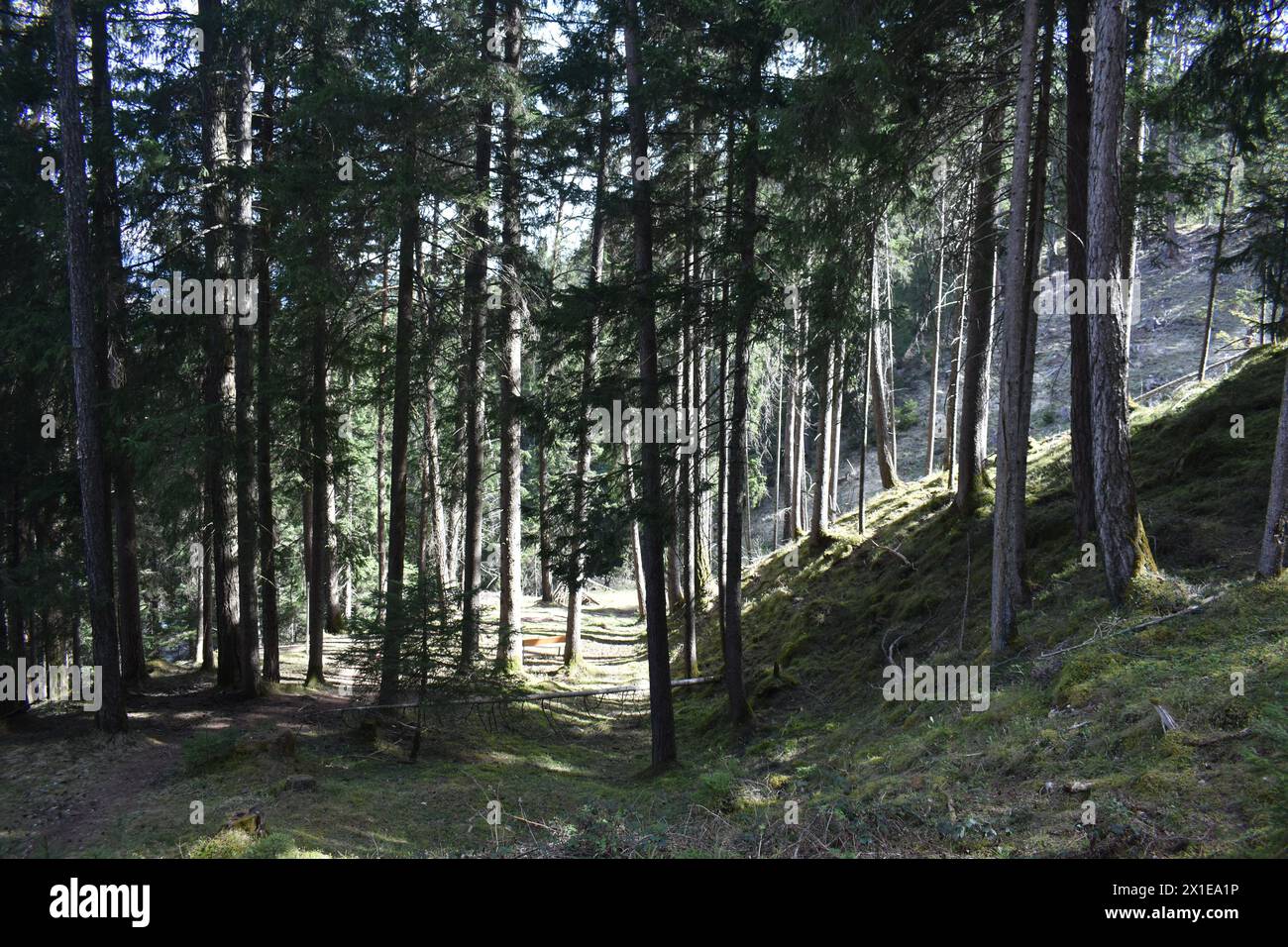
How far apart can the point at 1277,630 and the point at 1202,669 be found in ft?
3.11

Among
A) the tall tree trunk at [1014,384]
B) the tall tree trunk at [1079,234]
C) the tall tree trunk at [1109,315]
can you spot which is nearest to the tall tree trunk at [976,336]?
the tall tree trunk at [1079,234]

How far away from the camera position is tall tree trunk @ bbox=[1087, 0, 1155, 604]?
834cm

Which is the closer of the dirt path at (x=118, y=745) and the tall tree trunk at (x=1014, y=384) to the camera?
the tall tree trunk at (x=1014, y=384)

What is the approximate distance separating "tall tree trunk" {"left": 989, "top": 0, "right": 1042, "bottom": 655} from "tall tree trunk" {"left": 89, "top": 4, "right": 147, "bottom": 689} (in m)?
13.4

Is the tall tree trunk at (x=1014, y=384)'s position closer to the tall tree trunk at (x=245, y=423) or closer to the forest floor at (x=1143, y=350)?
the tall tree trunk at (x=245, y=423)

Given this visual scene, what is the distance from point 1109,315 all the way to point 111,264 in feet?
50.9

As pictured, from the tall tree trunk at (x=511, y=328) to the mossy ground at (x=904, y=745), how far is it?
8.70 feet

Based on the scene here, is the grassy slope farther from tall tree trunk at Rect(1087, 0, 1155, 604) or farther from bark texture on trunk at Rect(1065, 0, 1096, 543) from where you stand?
tall tree trunk at Rect(1087, 0, 1155, 604)

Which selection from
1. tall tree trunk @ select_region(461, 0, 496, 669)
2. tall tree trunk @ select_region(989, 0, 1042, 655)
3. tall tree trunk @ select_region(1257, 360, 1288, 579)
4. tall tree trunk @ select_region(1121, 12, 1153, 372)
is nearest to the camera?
tall tree trunk @ select_region(1257, 360, 1288, 579)

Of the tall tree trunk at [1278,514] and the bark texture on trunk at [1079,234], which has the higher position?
the bark texture on trunk at [1079,234]

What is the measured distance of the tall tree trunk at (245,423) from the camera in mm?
13503

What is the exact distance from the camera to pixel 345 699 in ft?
48.8
